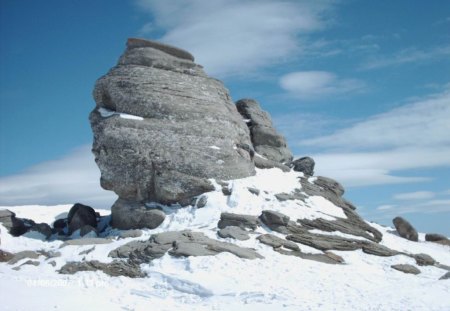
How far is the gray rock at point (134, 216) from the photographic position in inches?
1048

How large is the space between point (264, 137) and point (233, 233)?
1582 centimetres

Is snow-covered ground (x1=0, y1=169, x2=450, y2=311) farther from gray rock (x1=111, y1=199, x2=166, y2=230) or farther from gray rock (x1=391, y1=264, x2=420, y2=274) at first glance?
gray rock (x1=111, y1=199, x2=166, y2=230)

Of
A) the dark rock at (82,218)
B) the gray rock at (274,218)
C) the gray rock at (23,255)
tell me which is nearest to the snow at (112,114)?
the dark rock at (82,218)

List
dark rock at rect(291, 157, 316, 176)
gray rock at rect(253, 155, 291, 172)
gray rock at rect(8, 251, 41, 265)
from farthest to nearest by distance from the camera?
dark rock at rect(291, 157, 316, 176) < gray rock at rect(253, 155, 291, 172) < gray rock at rect(8, 251, 41, 265)

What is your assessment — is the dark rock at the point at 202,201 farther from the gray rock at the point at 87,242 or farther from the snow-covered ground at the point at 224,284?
the gray rock at the point at 87,242

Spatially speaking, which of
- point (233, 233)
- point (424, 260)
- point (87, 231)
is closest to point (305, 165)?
point (424, 260)

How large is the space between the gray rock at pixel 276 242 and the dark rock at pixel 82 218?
12.5 meters

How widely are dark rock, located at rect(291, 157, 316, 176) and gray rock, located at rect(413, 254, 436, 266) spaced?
40.7 ft

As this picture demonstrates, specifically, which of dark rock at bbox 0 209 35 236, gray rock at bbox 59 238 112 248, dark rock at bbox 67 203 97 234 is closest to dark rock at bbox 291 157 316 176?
dark rock at bbox 67 203 97 234

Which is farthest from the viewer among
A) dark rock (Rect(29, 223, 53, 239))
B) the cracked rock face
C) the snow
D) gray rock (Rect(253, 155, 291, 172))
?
gray rock (Rect(253, 155, 291, 172))

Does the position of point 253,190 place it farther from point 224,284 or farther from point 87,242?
point 224,284

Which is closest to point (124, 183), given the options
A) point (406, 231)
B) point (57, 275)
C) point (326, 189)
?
point (57, 275)

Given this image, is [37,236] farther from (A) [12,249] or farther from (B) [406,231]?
(B) [406,231]

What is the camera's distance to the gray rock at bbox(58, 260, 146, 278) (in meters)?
20.3
